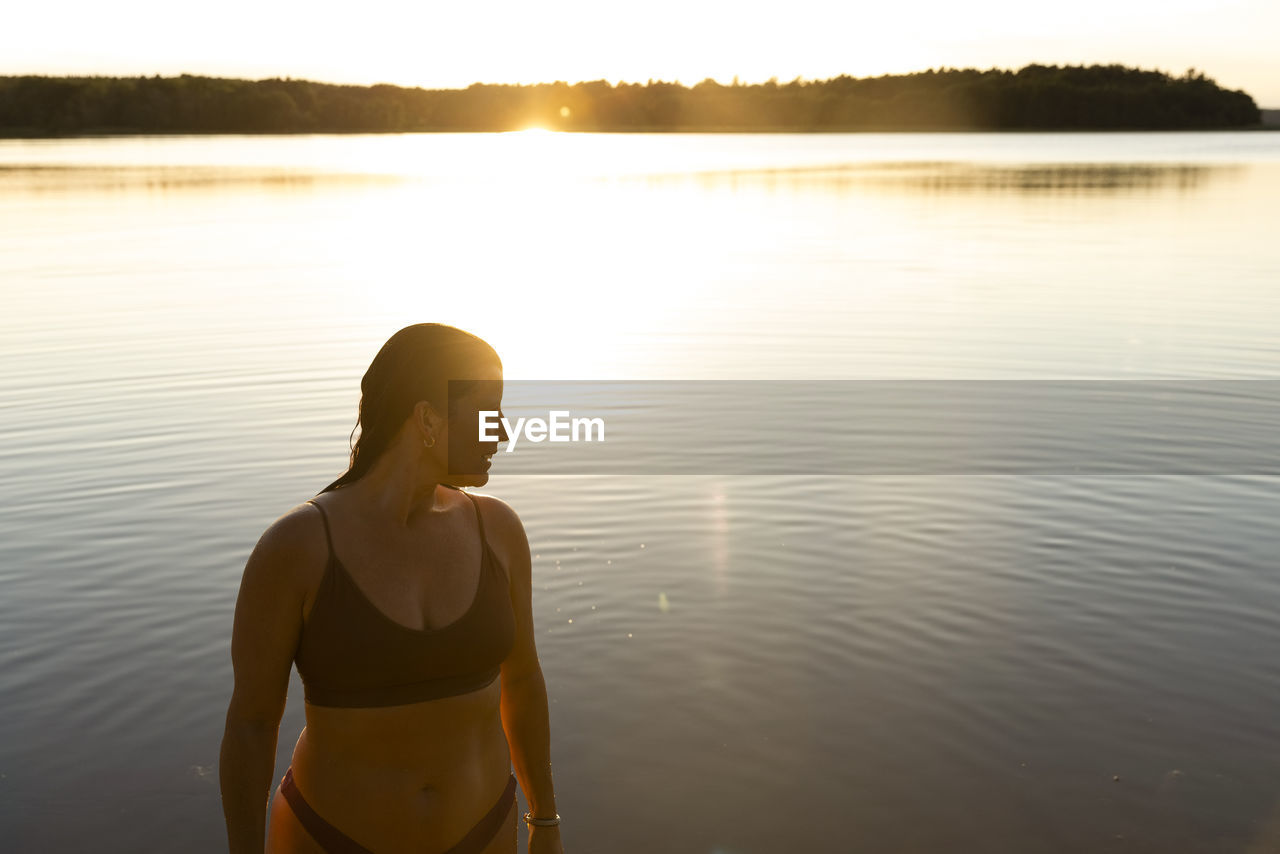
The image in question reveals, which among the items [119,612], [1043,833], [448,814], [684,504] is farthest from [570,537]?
[448,814]

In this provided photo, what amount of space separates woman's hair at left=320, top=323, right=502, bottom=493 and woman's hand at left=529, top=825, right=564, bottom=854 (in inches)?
45.5

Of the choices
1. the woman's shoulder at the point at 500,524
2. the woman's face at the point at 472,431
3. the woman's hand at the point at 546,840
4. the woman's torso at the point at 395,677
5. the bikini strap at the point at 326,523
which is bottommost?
the woman's hand at the point at 546,840

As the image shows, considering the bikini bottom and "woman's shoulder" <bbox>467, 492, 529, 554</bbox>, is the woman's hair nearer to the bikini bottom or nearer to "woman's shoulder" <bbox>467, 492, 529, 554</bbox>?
"woman's shoulder" <bbox>467, 492, 529, 554</bbox>

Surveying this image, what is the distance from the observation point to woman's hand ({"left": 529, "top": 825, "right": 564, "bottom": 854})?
382 cm

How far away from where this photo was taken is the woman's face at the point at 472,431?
338cm

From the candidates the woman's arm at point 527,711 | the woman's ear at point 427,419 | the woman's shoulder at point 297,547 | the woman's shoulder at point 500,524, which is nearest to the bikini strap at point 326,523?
the woman's shoulder at point 297,547

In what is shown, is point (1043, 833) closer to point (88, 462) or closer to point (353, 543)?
point (353, 543)

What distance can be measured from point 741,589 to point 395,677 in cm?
779

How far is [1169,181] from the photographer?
8406 centimetres

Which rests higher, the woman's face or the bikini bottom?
the woman's face

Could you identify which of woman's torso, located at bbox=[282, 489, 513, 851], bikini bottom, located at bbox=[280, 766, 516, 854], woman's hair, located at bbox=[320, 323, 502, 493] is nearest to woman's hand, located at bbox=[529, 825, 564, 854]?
bikini bottom, located at bbox=[280, 766, 516, 854]

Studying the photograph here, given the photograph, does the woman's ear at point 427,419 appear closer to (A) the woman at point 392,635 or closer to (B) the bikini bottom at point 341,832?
(A) the woman at point 392,635

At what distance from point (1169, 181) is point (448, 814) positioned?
3482 inches

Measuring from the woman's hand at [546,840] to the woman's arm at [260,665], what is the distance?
0.81 metres
